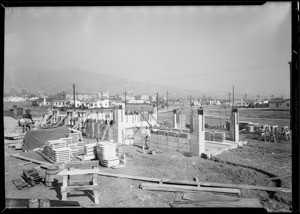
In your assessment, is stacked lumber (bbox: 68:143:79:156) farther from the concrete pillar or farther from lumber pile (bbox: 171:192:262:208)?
the concrete pillar

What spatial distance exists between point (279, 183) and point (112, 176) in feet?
21.1

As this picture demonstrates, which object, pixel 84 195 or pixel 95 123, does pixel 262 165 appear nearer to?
pixel 84 195

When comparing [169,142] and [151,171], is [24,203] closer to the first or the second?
[151,171]

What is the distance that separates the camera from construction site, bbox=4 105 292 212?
21.7 feet

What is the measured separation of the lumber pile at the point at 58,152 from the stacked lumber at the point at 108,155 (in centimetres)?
184

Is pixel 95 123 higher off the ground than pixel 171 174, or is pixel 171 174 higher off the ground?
pixel 95 123

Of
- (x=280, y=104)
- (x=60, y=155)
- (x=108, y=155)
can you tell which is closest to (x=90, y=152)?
(x=108, y=155)

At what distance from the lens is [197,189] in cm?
716

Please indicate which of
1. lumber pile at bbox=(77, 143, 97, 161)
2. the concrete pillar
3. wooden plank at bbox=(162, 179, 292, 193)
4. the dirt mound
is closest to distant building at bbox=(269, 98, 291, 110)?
the concrete pillar
